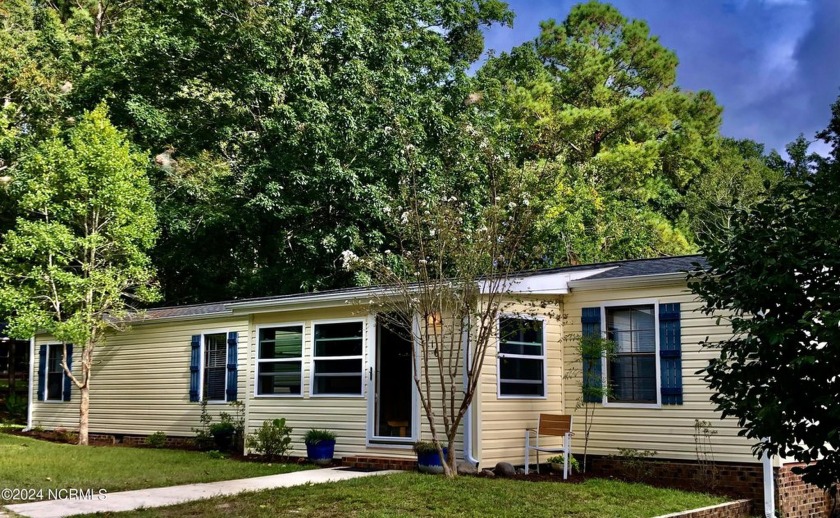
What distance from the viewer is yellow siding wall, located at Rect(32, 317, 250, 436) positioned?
14.3m

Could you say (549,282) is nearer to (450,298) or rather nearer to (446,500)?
(450,298)

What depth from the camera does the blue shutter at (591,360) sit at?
10.8 metres

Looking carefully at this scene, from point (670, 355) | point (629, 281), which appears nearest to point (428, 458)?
point (670, 355)

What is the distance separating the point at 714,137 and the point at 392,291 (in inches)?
925

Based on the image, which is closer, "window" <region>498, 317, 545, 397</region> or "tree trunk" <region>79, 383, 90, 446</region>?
"window" <region>498, 317, 545, 397</region>

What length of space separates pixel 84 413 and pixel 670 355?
10.8 metres

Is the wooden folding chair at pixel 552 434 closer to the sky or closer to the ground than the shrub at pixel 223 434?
closer to the sky

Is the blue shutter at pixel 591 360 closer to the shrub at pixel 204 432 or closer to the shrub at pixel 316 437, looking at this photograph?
the shrub at pixel 316 437

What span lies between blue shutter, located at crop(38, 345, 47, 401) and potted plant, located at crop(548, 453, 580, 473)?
36.6 feet

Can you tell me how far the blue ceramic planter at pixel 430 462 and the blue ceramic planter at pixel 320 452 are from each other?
182 cm

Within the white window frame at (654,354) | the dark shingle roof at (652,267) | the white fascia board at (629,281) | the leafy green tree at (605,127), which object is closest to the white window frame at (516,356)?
the white fascia board at (629,281)

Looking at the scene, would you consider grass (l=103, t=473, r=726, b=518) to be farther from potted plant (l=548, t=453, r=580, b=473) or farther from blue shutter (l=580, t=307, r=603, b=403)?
blue shutter (l=580, t=307, r=603, b=403)

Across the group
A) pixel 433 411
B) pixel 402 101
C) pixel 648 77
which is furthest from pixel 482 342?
pixel 648 77

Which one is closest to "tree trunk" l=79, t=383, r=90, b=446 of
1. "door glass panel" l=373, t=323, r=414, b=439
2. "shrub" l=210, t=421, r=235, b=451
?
"shrub" l=210, t=421, r=235, b=451
